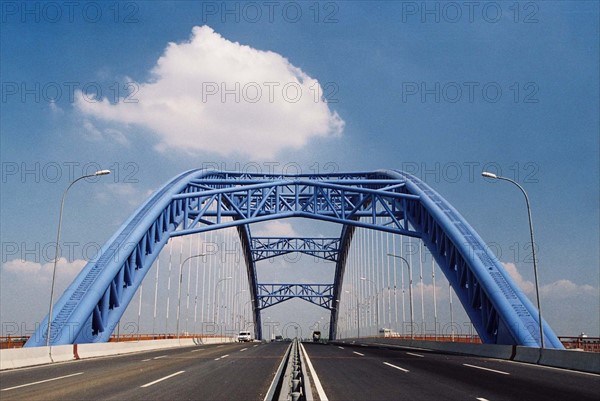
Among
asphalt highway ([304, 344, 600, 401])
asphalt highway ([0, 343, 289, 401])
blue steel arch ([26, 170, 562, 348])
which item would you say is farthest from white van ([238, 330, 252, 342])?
asphalt highway ([304, 344, 600, 401])

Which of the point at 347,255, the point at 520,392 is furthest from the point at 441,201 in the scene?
the point at 347,255

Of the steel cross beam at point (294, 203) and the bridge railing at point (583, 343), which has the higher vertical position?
the steel cross beam at point (294, 203)

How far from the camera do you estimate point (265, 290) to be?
401 feet

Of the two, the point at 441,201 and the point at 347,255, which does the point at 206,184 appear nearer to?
the point at 441,201

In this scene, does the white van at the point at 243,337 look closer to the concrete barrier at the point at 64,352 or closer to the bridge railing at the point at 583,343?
the concrete barrier at the point at 64,352

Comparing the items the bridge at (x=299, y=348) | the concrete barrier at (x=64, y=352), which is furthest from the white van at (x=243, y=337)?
the concrete barrier at (x=64, y=352)

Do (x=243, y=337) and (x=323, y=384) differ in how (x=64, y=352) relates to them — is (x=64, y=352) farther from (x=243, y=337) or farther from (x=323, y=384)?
(x=243, y=337)

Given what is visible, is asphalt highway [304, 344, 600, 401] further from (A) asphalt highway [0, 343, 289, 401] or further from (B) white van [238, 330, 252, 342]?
(B) white van [238, 330, 252, 342]

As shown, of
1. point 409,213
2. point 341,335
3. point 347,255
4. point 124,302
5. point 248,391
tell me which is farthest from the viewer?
point 341,335

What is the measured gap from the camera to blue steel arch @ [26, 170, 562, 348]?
103ft

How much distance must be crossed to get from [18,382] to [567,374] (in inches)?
634

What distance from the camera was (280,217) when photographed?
4706cm

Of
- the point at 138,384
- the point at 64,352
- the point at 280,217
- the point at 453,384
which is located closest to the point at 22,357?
the point at 64,352

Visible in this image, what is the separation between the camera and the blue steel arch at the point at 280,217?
31.3m
